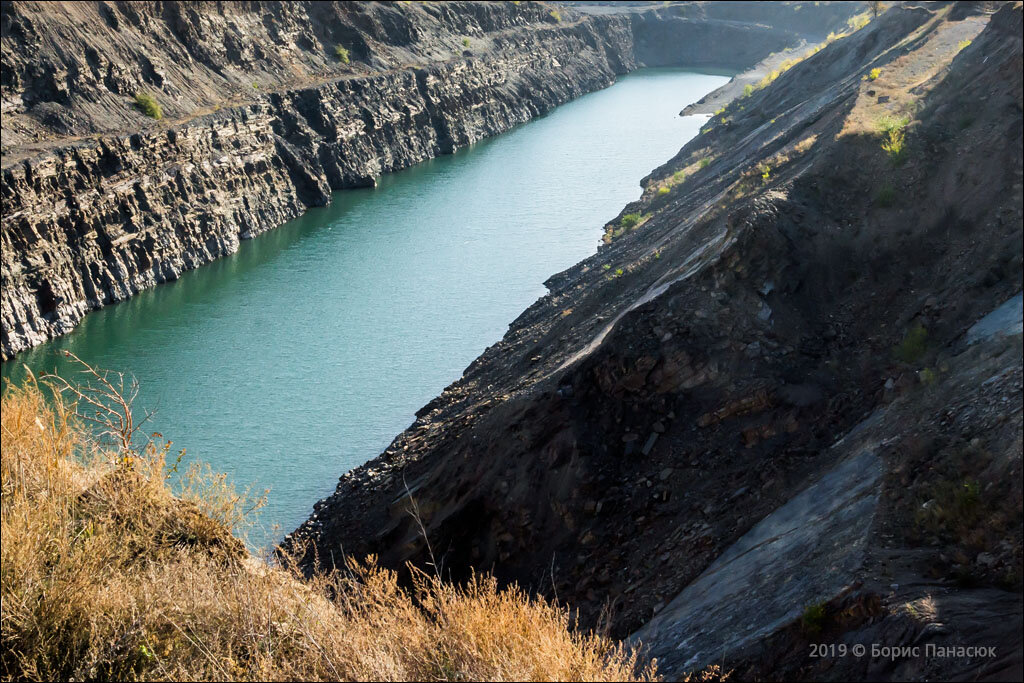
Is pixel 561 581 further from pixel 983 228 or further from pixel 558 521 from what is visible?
pixel 983 228

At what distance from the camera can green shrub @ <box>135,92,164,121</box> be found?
3878cm

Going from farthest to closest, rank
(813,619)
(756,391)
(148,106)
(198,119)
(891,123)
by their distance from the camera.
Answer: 1. (198,119)
2. (148,106)
3. (891,123)
4. (756,391)
5. (813,619)

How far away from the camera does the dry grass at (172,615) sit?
7301mm

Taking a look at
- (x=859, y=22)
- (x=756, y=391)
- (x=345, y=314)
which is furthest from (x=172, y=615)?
(x=859, y=22)

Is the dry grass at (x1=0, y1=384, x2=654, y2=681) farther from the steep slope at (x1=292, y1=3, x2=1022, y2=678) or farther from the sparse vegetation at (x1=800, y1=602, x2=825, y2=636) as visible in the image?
the steep slope at (x1=292, y1=3, x2=1022, y2=678)

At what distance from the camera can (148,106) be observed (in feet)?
128

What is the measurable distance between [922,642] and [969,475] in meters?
2.63

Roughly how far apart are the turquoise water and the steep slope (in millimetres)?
3873

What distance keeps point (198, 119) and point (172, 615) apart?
118 feet

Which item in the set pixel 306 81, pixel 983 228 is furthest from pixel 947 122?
pixel 306 81

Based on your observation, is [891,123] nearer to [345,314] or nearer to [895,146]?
[895,146]

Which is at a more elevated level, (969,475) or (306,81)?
(306,81)

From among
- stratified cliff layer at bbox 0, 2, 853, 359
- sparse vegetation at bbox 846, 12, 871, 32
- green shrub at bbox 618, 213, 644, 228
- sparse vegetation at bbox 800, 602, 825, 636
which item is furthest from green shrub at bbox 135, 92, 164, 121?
sparse vegetation at bbox 800, 602, 825, 636

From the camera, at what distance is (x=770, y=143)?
1072 inches
